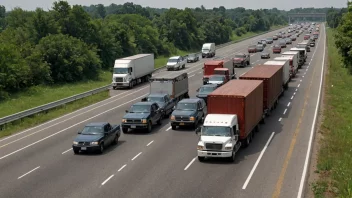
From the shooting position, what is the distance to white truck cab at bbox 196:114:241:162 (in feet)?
78.9

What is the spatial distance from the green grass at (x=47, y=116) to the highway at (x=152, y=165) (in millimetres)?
1232

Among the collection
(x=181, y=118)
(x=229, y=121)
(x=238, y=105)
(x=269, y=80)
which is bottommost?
(x=181, y=118)

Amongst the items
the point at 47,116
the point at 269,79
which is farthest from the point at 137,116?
the point at 47,116

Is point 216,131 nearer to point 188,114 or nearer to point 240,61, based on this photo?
point 188,114

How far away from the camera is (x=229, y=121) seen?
25.1 metres

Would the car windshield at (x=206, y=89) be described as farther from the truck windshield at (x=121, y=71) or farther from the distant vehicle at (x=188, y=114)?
the truck windshield at (x=121, y=71)

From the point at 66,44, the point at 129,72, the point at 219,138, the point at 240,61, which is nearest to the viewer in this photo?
the point at 219,138

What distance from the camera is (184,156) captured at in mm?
25797

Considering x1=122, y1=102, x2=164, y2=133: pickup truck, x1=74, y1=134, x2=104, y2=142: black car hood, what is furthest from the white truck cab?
x1=122, y1=102, x2=164, y2=133: pickup truck

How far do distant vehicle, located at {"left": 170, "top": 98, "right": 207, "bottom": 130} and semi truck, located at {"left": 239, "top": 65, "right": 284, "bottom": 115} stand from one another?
14.0 feet

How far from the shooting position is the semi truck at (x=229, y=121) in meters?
24.1

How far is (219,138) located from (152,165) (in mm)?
3426

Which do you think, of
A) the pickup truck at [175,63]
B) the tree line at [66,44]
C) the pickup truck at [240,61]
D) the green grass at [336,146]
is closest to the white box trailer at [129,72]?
the tree line at [66,44]

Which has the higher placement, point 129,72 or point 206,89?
point 206,89
